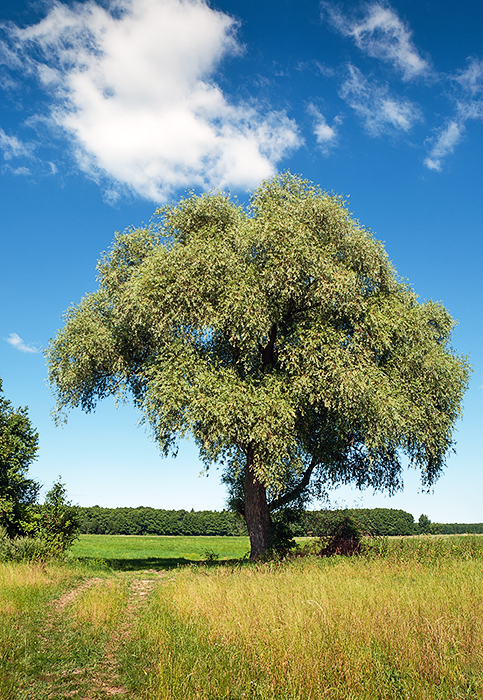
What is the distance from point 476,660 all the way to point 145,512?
120831mm

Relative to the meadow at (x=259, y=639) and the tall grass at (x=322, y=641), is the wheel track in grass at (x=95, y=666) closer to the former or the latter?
the meadow at (x=259, y=639)

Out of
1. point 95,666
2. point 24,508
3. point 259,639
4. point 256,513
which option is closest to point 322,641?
point 259,639

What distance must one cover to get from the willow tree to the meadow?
7426 millimetres

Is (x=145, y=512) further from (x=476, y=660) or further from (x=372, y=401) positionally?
(x=476, y=660)

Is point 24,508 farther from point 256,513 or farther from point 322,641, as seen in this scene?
point 322,641

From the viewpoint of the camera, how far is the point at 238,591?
497 inches

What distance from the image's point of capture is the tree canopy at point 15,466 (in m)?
24.5

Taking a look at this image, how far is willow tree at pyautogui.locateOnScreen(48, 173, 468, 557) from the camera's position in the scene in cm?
2066

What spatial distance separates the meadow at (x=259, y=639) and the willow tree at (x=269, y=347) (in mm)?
7426

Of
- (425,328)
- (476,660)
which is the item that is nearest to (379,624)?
(476,660)

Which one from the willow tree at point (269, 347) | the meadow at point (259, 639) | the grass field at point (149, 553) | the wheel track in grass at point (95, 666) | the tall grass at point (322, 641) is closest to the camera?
the tall grass at point (322, 641)

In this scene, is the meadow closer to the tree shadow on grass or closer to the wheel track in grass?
the wheel track in grass

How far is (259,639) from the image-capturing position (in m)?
8.63

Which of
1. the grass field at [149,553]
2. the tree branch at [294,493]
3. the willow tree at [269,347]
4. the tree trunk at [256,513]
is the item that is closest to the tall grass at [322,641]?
the willow tree at [269,347]
